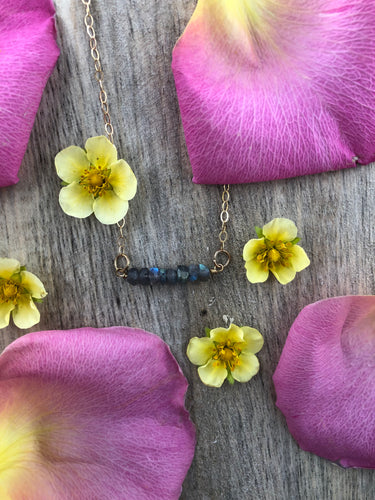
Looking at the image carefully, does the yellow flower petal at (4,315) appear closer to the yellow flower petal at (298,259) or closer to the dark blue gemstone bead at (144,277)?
the dark blue gemstone bead at (144,277)

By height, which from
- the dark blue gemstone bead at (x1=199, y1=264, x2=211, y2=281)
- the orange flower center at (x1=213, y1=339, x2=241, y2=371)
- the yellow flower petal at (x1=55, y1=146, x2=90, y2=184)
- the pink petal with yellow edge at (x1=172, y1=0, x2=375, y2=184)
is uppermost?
the pink petal with yellow edge at (x1=172, y1=0, x2=375, y2=184)

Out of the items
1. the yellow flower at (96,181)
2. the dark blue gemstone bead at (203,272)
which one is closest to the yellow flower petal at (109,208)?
the yellow flower at (96,181)

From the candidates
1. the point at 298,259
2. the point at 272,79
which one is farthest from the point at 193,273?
the point at 272,79

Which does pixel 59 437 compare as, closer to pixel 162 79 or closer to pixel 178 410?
pixel 178 410

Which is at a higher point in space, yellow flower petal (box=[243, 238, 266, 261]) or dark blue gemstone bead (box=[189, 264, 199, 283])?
yellow flower petal (box=[243, 238, 266, 261])

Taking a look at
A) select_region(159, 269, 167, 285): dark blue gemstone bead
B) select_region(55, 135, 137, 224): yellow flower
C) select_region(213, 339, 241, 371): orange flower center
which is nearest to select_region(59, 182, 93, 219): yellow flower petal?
select_region(55, 135, 137, 224): yellow flower

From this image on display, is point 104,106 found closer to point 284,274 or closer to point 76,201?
point 76,201

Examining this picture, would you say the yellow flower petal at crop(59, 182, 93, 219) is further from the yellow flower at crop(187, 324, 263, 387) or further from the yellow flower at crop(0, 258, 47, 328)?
the yellow flower at crop(187, 324, 263, 387)
